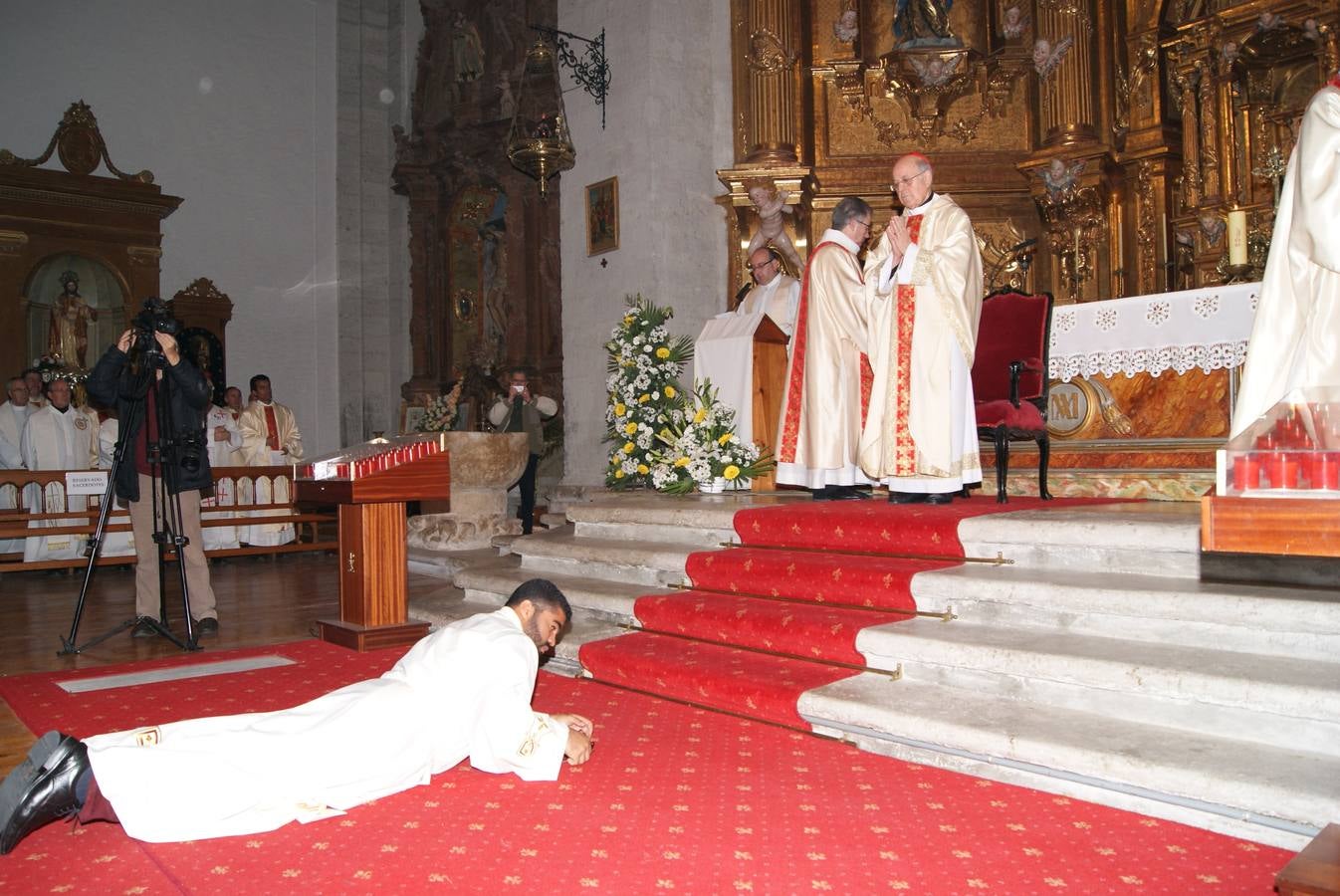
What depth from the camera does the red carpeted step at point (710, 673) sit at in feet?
13.7

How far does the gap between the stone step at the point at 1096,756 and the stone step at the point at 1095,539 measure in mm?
882

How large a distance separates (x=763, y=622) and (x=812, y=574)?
399 mm

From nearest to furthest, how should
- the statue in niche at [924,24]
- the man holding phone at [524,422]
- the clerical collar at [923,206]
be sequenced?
the clerical collar at [923,206] < the statue in niche at [924,24] < the man holding phone at [524,422]

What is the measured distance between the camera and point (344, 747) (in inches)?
126

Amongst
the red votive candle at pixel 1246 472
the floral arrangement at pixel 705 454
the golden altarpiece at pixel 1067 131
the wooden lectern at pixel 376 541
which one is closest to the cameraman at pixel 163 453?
the wooden lectern at pixel 376 541

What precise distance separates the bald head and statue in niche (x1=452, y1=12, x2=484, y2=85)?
32.0 ft

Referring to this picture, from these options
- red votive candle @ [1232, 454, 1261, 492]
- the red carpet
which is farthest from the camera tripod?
red votive candle @ [1232, 454, 1261, 492]

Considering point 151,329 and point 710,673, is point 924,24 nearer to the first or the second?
point 151,329

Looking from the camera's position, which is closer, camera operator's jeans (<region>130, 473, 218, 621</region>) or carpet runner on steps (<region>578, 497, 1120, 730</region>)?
carpet runner on steps (<region>578, 497, 1120, 730</region>)

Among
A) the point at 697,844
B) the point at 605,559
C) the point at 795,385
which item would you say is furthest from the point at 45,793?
the point at 795,385

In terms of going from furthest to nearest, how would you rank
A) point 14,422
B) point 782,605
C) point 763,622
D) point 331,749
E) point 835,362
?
point 14,422, point 835,362, point 782,605, point 763,622, point 331,749

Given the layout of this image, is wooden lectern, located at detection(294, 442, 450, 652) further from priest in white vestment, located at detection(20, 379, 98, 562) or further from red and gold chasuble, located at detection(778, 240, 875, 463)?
priest in white vestment, located at detection(20, 379, 98, 562)

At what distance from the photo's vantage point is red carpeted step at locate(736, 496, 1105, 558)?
4.93 meters

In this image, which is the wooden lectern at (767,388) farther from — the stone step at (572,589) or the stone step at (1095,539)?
the stone step at (1095,539)
